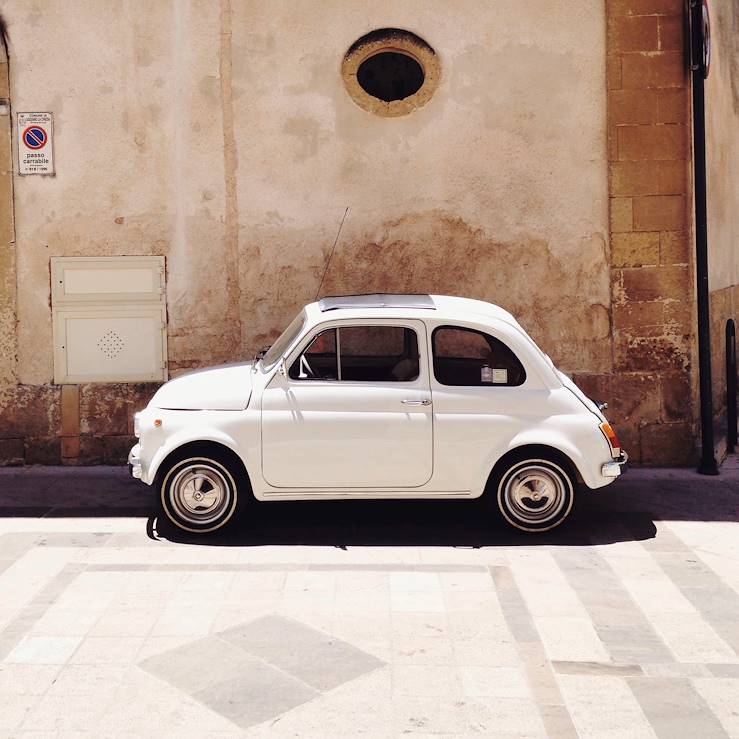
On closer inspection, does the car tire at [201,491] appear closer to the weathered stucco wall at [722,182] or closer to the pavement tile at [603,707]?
the pavement tile at [603,707]

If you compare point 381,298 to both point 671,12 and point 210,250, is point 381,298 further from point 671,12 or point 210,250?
point 671,12

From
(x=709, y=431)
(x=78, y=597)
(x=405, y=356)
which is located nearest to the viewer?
(x=78, y=597)

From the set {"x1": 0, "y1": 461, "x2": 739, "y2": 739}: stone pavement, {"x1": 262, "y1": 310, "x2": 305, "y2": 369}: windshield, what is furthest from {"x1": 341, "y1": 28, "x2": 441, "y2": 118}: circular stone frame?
{"x1": 0, "y1": 461, "x2": 739, "y2": 739}: stone pavement

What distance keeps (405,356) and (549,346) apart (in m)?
2.59

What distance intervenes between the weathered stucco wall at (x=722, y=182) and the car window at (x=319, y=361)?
477 centimetres

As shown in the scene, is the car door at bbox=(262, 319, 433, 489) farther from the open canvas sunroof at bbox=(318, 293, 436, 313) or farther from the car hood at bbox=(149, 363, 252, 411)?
the open canvas sunroof at bbox=(318, 293, 436, 313)

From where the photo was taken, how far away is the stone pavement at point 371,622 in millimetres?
4410

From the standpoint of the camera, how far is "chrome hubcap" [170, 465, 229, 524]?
7.03m

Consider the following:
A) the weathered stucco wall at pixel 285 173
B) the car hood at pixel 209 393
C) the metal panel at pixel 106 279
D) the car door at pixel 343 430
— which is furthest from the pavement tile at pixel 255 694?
the metal panel at pixel 106 279

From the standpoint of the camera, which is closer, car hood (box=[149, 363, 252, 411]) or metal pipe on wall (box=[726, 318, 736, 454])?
car hood (box=[149, 363, 252, 411])

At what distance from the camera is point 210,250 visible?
30.9 ft

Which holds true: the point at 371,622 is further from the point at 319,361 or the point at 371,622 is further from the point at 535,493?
the point at 319,361

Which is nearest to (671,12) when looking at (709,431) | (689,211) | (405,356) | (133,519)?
(689,211)

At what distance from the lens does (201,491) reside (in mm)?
7043
